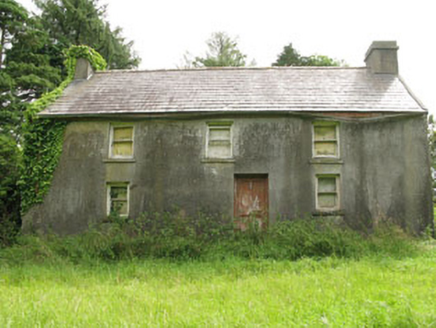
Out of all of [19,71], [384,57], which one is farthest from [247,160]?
[19,71]

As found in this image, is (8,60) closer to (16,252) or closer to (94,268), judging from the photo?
(16,252)

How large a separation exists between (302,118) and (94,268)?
8.86m

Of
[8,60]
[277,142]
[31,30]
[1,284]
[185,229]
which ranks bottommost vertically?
[1,284]

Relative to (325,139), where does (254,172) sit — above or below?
below

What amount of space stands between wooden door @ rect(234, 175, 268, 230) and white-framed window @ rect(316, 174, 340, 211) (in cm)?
197

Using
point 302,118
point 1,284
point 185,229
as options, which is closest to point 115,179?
point 185,229

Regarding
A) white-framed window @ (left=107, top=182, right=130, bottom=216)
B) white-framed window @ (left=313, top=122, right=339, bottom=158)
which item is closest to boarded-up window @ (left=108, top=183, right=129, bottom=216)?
white-framed window @ (left=107, top=182, right=130, bottom=216)

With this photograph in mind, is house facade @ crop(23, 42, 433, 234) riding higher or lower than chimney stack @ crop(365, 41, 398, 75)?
lower

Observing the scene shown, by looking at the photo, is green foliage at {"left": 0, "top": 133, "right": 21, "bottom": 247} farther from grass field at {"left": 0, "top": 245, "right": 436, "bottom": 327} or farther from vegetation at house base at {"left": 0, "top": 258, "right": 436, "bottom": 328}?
vegetation at house base at {"left": 0, "top": 258, "right": 436, "bottom": 328}

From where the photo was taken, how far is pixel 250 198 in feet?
42.7

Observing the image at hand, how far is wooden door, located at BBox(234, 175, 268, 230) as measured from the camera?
42.1ft

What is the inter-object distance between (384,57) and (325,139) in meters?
5.61

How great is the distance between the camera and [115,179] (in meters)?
13.3

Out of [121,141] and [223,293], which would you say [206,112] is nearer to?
[121,141]
